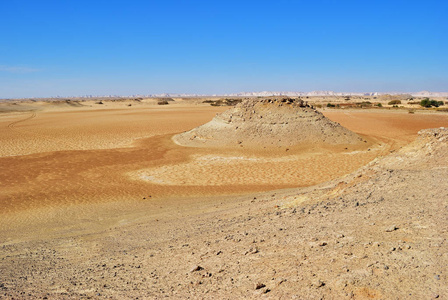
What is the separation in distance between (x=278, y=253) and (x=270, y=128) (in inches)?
659

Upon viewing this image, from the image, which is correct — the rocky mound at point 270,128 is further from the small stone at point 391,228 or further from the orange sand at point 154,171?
the small stone at point 391,228

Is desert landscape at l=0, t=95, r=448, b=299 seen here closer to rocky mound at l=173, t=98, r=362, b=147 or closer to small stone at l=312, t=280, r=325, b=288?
small stone at l=312, t=280, r=325, b=288

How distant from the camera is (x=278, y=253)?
482 centimetres

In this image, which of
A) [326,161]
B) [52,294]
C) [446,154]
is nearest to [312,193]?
[446,154]

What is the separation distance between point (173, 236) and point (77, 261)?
1.83 meters

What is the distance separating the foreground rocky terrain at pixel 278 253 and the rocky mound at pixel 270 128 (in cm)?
1254

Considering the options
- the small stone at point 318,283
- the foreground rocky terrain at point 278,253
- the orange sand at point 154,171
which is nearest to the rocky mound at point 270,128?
the orange sand at point 154,171

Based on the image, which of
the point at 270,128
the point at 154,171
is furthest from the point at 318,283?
the point at 270,128

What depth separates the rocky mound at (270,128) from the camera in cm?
2067

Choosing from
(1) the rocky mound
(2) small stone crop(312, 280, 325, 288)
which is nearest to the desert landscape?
(2) small stone crop(312, 280, 325, 288)

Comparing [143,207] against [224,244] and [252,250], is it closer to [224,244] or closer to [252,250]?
[224,244]

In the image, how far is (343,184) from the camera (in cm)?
833

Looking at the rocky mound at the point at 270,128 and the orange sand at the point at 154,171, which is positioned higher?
the rocky mound at the point at 270,128

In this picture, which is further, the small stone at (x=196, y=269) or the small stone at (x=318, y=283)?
the small stone at (x=196, y=269)
